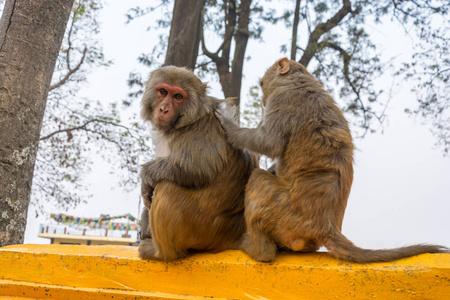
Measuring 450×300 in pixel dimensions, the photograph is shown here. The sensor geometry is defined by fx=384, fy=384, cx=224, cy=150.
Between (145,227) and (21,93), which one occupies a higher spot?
(21,93)

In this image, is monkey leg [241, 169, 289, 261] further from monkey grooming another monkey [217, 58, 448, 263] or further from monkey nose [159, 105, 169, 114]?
monkey nose [159, 105, 169, 114]

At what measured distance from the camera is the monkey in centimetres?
265

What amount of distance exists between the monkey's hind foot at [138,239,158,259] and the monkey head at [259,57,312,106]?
1.47 metres

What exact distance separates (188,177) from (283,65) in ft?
4.00

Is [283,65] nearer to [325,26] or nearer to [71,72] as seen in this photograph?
[325,26]

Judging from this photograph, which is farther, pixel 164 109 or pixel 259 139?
pixel 164 109

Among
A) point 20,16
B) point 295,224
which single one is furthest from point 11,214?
point 295,224

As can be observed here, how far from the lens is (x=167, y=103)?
113 inches

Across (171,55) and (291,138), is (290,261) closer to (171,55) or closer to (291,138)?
(291,138)

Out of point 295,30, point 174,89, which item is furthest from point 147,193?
point 295,30

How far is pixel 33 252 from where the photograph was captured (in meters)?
2.93

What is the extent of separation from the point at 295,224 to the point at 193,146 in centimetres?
89

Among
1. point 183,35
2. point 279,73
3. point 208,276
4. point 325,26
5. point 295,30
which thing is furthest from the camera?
point 325,26

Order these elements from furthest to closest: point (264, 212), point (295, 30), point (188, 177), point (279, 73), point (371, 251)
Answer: point (295, 30) < point (279, 73) < point (188, 177) < point (264, 212) < point (371, 251)
